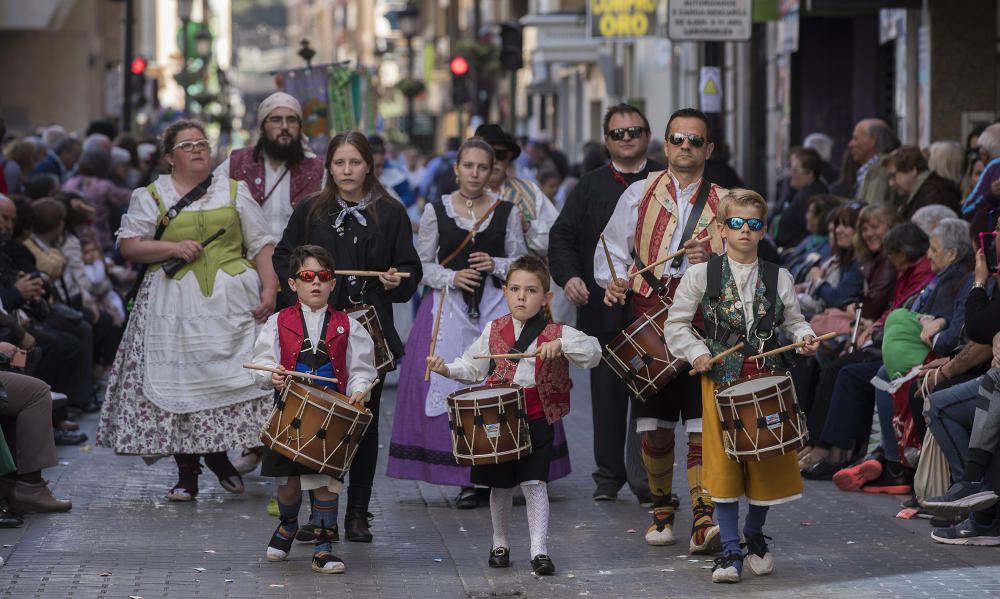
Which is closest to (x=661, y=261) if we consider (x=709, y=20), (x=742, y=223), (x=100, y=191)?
(x=742, y=223)

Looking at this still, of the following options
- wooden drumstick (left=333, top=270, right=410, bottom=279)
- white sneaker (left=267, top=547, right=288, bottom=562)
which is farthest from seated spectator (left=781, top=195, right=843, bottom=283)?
white sneaker (left=267, top=547, right=288, bottom=562)

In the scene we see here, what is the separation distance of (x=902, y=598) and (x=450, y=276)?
344 cm

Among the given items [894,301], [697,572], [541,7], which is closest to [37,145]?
[894,301]

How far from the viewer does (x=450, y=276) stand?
1011 cm

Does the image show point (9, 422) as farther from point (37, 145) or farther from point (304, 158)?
point (37, 145)

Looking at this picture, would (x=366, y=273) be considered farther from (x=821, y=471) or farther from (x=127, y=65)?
(x=127, y=65)

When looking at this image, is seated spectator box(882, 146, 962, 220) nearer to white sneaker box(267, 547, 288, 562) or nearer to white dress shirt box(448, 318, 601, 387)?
white dress shirt box(448, 318, 601, 387)

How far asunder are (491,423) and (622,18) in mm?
17338

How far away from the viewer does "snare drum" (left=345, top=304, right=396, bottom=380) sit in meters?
8.83

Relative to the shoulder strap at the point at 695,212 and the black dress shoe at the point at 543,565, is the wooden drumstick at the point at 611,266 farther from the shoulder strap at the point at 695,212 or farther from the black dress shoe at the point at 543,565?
the black dress shoe at the point at 543,565

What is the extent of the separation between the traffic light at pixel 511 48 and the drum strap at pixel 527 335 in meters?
19.5

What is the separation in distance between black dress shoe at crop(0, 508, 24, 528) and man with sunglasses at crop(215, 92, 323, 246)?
86.5 inches

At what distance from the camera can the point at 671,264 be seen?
8992 millimetres

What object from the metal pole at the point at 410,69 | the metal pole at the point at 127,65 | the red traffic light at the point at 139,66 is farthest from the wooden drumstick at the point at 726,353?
the metal pole at the point at 410,69
